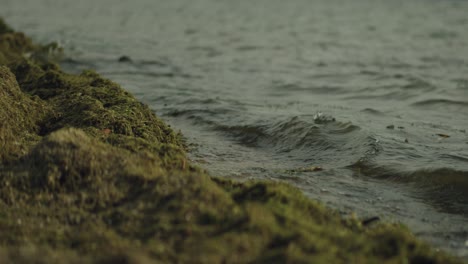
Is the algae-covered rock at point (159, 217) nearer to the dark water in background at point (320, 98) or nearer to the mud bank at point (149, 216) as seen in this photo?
the mud bank at point (149, 216)

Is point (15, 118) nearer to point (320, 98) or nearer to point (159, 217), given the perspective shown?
point (159, 217)

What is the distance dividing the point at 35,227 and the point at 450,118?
8.83 m

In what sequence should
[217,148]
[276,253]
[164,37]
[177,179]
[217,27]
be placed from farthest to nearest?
[217,27], [164,37], [217,148], [177,179], [276,253]

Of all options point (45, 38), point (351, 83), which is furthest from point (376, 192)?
point (45, 38)

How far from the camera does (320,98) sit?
12.9 metres

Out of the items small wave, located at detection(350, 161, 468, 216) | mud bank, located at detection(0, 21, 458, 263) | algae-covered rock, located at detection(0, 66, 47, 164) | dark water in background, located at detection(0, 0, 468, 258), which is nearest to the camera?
mud bank, located at detection(0, 21, 458, 263)

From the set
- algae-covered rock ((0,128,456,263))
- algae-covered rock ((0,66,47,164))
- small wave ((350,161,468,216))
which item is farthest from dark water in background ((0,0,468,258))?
algae-covered rock ((0,66,47,164))

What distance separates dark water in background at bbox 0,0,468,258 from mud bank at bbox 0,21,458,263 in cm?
136

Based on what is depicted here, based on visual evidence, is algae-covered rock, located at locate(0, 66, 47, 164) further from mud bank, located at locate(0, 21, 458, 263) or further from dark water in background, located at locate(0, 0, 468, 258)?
dark water in background, located at locate(0, 0, 468, 258)

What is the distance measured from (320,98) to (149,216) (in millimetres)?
9260

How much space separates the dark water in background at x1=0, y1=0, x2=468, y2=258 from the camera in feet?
22.4

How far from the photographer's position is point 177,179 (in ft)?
15.3

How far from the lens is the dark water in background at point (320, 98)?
22.4ft

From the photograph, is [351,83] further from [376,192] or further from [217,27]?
[217,27]
